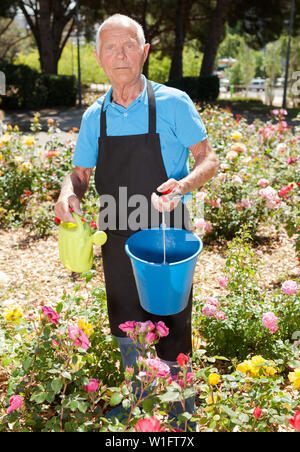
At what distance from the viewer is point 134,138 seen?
167cm

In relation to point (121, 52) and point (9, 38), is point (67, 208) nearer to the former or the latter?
point (121, 52)

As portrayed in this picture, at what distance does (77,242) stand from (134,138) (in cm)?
46

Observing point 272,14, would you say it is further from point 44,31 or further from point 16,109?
point 16,109

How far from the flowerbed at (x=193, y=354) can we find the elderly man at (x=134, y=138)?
0.24 m

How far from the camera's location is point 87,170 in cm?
187

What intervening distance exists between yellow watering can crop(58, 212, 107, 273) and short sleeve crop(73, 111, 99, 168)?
27cm

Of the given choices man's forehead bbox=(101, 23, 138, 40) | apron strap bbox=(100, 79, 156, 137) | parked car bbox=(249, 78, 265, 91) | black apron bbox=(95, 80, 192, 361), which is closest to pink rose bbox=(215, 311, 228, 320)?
black apron bbox=(95, 80, 192, 361)

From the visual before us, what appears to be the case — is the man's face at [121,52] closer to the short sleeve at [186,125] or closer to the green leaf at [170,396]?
the short sleeve at [186,125]

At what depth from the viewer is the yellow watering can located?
5.45 ft

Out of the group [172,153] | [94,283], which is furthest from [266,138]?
[172,153]

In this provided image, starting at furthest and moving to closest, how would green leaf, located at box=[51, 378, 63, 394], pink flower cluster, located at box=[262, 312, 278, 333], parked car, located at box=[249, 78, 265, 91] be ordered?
parked car, located at box=[249, 78, 265, 91] → pink flower cluster, located at box=[262, 312, 278, 333] → green leaf, located at box=[51, 378, 63, 394]

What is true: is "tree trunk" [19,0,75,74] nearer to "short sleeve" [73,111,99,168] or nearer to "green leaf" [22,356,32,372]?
"short sleeve" [73,111,99,168]

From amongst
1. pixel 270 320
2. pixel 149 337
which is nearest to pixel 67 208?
pixel 149 337
